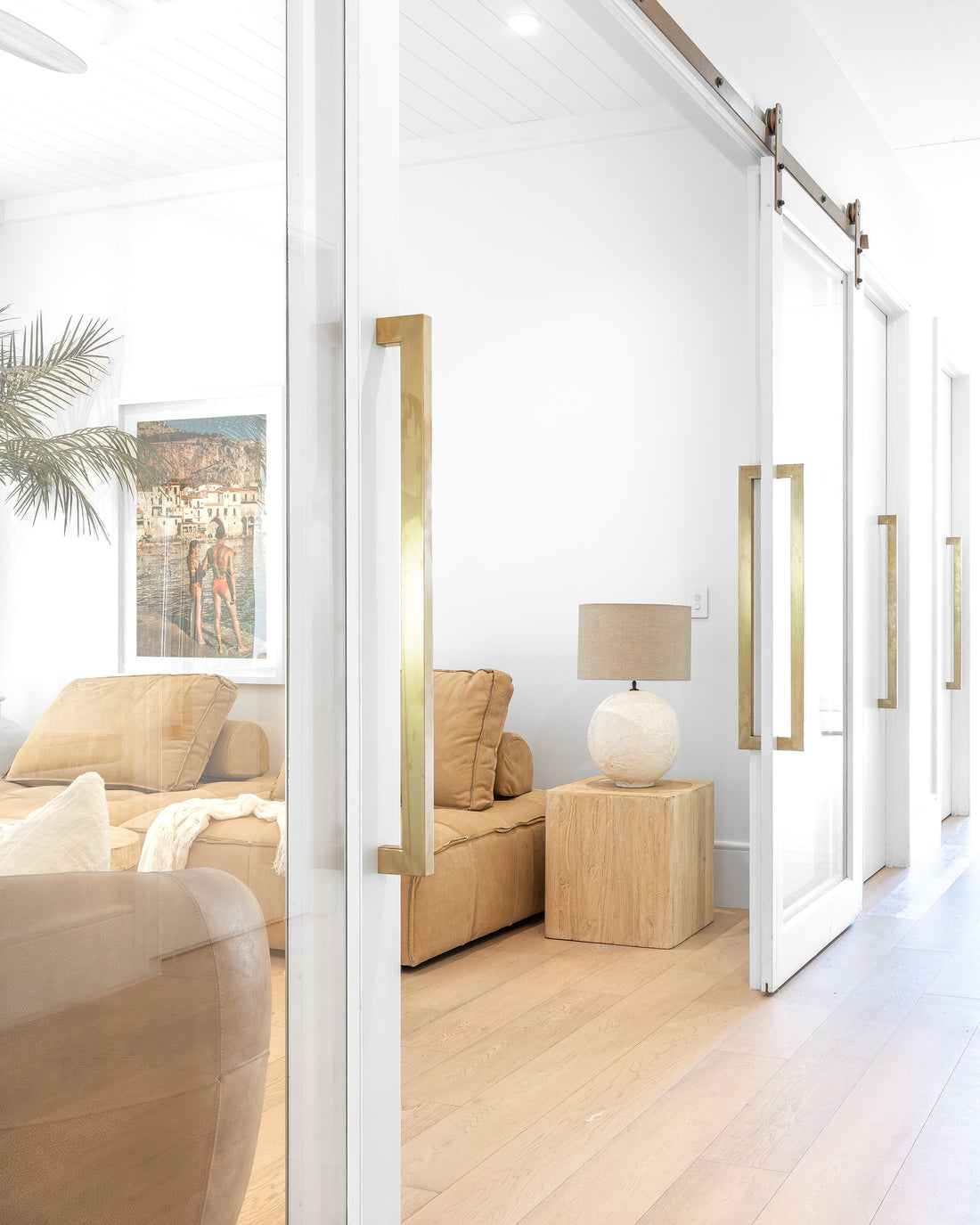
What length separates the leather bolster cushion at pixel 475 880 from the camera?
11.4 feet

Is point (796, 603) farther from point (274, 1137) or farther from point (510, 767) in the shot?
point (274, 1137)

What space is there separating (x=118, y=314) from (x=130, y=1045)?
66cm

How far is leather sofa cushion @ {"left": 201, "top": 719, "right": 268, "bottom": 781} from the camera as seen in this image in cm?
123

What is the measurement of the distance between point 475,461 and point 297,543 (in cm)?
351

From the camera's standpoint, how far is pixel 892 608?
4965 mm

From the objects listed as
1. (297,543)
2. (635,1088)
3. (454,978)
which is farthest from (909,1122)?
(297,543)

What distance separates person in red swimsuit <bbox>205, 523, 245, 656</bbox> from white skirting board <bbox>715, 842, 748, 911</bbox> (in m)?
3.45

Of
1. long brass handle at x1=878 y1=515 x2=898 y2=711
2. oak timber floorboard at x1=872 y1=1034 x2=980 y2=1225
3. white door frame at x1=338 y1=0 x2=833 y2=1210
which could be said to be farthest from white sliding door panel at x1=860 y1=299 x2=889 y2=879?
white door frame at x1=338 y1=0 x2=833 y2=1210

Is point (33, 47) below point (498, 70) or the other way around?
below

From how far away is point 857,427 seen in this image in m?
4.17

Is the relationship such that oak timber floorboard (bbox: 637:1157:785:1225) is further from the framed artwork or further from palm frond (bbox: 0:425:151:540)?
palm frond (bbox: 0:425:151:540)

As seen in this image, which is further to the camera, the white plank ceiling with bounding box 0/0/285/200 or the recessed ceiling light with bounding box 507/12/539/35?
the recessed ceiling light with bounding box 507/12/539/35

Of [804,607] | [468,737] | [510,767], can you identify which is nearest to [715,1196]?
[804,607]

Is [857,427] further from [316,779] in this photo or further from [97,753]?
[97,753]
